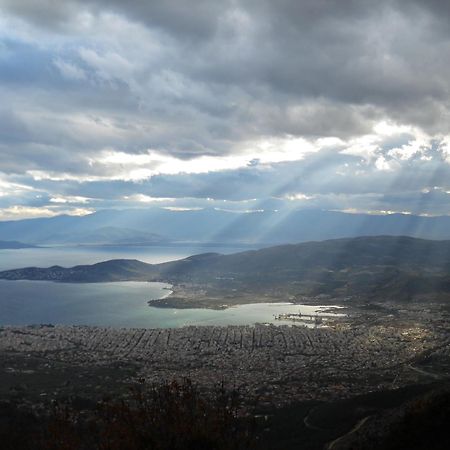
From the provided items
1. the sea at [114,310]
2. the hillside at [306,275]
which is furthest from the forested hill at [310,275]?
the sea at [114,310]

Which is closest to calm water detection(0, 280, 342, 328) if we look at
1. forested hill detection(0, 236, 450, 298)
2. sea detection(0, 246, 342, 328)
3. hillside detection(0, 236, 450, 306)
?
sea detection(0, 246, 342, 328)

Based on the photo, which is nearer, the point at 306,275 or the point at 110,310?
the point at 110,310

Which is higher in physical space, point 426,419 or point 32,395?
point 426,419

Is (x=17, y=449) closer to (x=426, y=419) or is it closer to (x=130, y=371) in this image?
(x=426, y=419)

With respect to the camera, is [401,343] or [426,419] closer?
[426,419]

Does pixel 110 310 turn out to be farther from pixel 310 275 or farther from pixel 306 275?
pixel 310 275

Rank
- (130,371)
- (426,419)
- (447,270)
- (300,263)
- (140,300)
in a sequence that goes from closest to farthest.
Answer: (426,419) < (130,371) < (140,300) < (447,270) < (300,263)

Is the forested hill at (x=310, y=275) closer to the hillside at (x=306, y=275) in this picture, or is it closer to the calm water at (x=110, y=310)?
the hillside at (x=306, y=275)

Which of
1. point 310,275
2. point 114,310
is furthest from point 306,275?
point 114,310

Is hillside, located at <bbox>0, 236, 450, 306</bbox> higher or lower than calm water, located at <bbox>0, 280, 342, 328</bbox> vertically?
higher

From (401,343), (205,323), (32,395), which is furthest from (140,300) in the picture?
(32,395)

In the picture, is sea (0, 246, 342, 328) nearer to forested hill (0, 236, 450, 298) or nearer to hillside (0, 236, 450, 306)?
hillside (0, 236, 450, 306)
